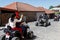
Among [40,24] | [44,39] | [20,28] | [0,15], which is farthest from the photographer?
[0,15]

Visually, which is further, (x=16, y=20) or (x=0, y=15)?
(x=0, y=15)

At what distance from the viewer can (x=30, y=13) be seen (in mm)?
43531

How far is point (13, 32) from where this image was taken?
8.50m

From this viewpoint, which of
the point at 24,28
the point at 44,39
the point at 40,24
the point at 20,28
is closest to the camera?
the point at 20,28

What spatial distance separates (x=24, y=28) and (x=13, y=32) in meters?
1.36

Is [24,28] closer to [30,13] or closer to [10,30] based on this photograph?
[10,30]

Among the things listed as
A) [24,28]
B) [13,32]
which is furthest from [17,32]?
[24,28]

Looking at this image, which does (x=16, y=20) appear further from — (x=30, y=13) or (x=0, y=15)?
(x=30, y=13)

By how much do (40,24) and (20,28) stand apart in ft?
Answer: 46.5

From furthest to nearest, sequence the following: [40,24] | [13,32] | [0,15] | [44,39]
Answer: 1. [0,15]
2. [40,24]
3. [44,39]
4. [13,32]

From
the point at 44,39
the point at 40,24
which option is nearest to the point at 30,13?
the point at 40,24

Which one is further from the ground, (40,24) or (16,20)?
(16,20)

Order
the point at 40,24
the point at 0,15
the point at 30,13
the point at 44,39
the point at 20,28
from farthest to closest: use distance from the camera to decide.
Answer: the point at 30,13 → the point at 0,15 → the point at 40,24 → the point at 44,39 → the point at 20,28

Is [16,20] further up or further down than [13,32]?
further up
